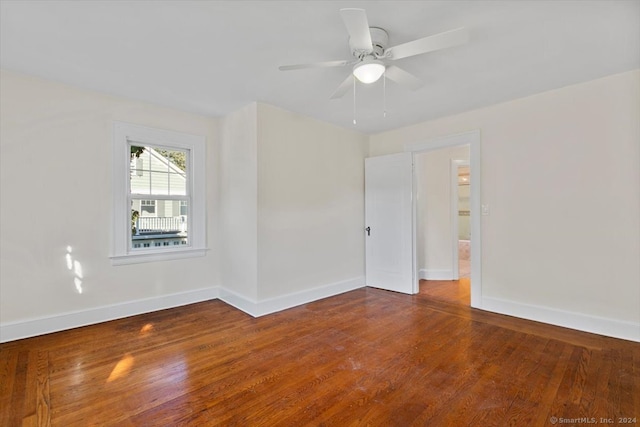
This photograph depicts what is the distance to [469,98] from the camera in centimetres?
345

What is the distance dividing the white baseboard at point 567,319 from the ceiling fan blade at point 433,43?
9.96ft

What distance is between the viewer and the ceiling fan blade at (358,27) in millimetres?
1636

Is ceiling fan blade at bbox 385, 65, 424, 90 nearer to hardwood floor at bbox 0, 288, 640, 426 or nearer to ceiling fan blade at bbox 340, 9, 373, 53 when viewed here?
ceiling fan blade at bbox 340, 9, 373, 53

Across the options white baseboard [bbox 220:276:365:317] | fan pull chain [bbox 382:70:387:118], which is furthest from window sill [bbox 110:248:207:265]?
fan pull chain [bbox 382:70:387:118]

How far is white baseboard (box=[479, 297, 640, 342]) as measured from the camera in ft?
9.37

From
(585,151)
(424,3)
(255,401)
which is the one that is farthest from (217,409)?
(585,151)

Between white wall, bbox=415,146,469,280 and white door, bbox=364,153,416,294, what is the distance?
986mm

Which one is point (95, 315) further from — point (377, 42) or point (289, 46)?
→ point (377, 42)

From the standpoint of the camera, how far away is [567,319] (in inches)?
125

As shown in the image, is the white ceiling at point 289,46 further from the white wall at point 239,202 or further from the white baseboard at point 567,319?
the white baseboard at point 567,319

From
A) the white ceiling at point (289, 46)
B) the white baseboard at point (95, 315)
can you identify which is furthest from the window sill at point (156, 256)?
the white ceiling at point (289, 46)

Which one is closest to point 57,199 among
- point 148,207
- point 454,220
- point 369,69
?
point 148,207

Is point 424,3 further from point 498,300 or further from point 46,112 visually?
point 46,112

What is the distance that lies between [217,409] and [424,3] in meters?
2.85
